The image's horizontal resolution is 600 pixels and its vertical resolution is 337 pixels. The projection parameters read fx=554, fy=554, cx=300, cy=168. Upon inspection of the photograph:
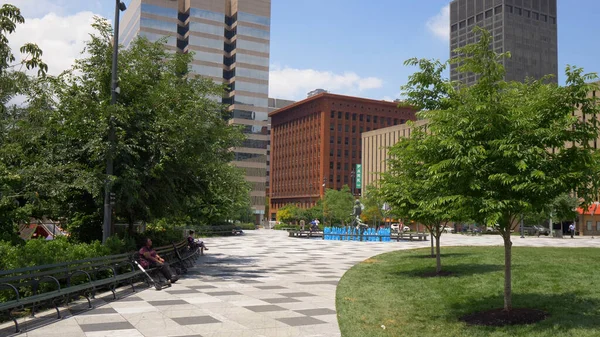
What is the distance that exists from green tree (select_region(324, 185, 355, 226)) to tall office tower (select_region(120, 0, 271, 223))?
3143 centimetres

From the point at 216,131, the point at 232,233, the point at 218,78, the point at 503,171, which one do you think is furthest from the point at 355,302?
the point at 218,78

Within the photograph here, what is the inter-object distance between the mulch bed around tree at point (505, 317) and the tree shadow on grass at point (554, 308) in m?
0.16

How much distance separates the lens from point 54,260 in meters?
11.7

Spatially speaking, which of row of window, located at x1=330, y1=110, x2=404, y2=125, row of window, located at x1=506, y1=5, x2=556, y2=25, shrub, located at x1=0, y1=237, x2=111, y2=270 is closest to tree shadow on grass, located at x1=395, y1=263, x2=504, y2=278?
shrub, located at x1=0, y1=237, x2=111, y2=270

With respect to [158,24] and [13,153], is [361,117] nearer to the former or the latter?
[158,24]

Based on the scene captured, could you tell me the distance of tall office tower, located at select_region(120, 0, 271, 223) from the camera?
11562cm

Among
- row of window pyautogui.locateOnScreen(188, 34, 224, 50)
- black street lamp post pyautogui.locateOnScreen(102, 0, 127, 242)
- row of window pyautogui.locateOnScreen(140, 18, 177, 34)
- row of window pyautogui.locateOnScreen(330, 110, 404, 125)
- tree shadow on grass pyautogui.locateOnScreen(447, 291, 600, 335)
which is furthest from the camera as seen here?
row of window pyautogui.locateOnScreen(330, 110, 404, 125)

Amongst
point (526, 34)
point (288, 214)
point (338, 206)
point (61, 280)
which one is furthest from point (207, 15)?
point (526, 34)

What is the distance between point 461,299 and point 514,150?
4301 mm

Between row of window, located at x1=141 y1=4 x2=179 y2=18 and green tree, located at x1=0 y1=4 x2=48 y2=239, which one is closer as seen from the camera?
green tree, located at x1=0 y1=4 x2=48 y2=239

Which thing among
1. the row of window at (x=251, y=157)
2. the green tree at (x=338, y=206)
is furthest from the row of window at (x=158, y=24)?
the green tree at (x=338, y=206)

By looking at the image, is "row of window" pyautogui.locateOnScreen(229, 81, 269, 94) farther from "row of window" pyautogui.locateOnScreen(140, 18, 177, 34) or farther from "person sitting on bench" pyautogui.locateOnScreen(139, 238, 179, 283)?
"person sitting on bench" pyautogui.locateOnScreen(139, 238, 179, 283)

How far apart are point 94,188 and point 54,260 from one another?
3473mm

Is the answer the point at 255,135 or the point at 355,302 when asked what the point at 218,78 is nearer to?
the point at 255,135
